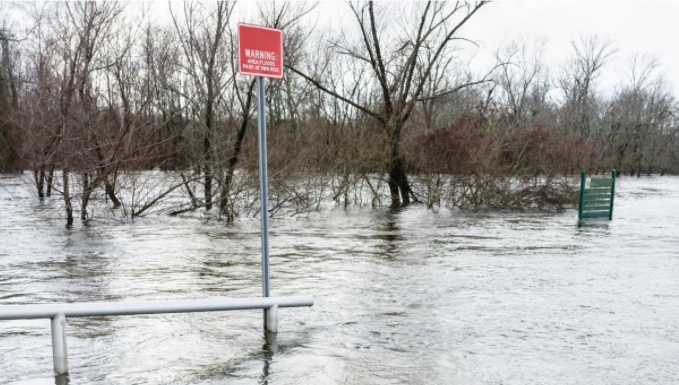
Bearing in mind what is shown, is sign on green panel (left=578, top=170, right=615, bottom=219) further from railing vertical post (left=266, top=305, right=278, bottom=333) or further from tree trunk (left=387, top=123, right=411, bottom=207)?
railing vertical post (left=266, top=305, right=278, bottom=333)

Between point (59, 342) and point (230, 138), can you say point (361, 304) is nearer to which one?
point (59, 342)

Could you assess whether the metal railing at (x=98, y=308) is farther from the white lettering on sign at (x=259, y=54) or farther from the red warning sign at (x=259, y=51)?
the white lettering on sign at (x=259, y=54)

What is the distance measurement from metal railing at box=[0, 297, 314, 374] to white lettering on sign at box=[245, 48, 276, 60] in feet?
8.00

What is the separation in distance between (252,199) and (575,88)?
197 feet

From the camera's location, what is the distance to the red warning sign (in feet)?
19.2

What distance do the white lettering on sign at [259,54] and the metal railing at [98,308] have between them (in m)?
2.44

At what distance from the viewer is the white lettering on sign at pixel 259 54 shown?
592 centimetres

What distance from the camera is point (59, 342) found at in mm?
5020

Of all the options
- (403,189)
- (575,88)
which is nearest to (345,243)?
(403,189)

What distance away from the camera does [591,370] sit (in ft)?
17.8

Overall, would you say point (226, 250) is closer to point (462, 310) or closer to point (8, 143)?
point (462, 310)

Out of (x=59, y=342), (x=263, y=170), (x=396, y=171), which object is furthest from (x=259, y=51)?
(x=396, y=171)

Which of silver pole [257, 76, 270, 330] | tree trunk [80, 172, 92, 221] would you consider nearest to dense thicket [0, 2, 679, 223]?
tree trunk [80, 172, 92, 221]

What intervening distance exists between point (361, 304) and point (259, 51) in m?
3.70
